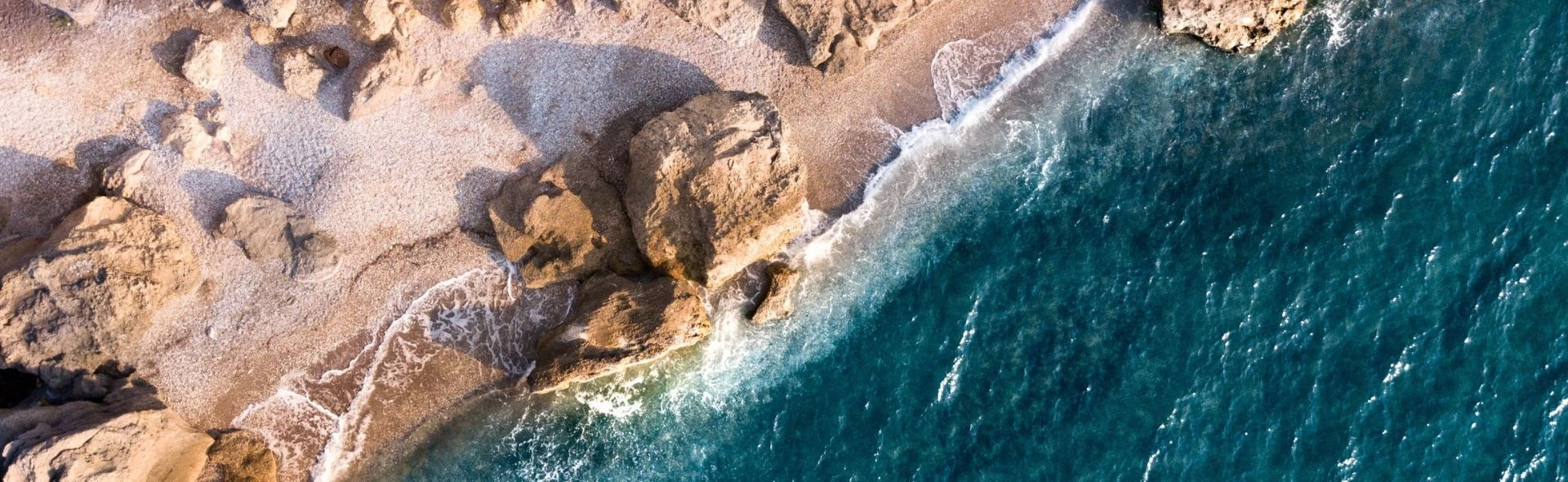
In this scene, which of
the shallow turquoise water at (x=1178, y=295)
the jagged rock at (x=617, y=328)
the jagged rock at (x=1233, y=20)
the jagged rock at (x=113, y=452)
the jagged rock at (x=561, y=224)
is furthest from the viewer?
the shallow turquoise water at (x=1178, y=295)

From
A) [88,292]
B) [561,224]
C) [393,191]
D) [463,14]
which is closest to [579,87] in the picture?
[463,14]

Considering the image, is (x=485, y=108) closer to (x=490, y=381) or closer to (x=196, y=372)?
(x=490, y=381)

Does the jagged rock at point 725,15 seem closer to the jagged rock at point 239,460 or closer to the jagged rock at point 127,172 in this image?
the jagged rock at point 127,172

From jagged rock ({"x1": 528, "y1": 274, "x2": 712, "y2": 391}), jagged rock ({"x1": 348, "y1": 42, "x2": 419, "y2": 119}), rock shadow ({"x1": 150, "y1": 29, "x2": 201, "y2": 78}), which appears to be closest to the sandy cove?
rock shadow ({"x1": 150, "y1": 29, "x2": 201, "y2": 78})

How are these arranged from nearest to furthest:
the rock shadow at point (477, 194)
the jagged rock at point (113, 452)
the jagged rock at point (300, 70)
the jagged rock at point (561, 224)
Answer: the jagged rock at point (113, 452), the jagged rock at point (300, 70), the jagged rock at point (561, 224), the rock shadow at point (477, 194)

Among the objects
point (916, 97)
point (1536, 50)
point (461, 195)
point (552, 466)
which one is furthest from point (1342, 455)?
point (461, 195)

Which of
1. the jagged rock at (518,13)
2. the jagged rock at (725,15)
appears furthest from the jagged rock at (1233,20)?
the jagged rock at (518,13)
